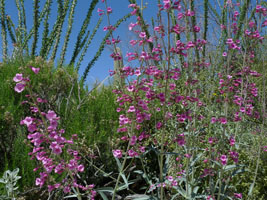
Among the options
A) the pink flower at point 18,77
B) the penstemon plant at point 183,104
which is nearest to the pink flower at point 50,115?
the pink flower at point 18,77

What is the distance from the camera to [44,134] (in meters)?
1.38

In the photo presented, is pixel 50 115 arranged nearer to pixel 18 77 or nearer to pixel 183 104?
pixel 18 77

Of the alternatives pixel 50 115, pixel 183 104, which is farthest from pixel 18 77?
pixel 183 104

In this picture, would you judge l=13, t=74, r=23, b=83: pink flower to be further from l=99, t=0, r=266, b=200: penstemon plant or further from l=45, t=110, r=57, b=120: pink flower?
l=99, t=0, r=266, b=200: penstemon plant

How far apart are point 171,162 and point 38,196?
1.24 m

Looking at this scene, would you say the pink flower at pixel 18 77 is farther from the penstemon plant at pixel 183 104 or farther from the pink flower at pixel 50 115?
the penstemon plant at pixel 183 104

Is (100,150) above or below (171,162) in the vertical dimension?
above

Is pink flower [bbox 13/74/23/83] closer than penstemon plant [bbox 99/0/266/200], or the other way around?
pink flower [bbox 13/74/23/83]

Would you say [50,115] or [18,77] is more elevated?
[18,77]

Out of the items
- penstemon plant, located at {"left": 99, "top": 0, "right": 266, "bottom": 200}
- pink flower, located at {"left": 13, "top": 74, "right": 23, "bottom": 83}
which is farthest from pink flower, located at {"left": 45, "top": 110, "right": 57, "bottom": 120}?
penstemon plant, located at {"left": 99, "top": 0, "right": 266, "bottom": 200}

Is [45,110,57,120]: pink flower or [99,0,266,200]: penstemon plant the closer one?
[45,110,57,120]: pink flower

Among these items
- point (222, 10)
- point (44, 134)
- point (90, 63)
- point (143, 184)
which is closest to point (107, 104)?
point (143, 184)

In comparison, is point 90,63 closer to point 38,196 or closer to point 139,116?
point 38,196

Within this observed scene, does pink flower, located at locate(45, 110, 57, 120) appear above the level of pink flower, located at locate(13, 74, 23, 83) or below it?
below
